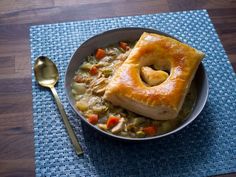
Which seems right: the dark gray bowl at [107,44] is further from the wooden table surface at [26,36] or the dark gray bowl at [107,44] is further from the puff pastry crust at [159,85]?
the wooden table surface at [26,36]

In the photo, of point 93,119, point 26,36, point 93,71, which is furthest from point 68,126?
point 26,36

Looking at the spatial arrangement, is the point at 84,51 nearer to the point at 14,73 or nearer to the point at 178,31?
the point at 14,73

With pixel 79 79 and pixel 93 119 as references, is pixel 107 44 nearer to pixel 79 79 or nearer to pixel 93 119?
pixel 79 79

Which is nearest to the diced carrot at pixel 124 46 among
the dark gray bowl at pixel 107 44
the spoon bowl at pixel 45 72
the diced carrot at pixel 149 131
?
the dark gray bowl at pixel 107 44

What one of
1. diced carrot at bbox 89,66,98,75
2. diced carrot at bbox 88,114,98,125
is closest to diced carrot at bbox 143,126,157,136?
diced carrot at bbox 88,114,98,125

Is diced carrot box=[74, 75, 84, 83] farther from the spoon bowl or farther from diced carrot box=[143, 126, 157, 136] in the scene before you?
diced carrot box=[143, 126, 157, 136]

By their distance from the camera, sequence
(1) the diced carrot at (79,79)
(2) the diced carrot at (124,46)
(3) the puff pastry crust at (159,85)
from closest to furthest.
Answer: (3) the puff pastry crust at (159,85)
(1) the diced carrot at (79,79)
(2) the diced carrot at (124,46)
